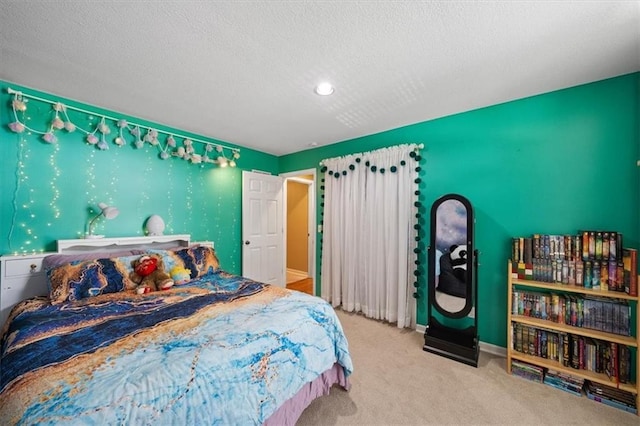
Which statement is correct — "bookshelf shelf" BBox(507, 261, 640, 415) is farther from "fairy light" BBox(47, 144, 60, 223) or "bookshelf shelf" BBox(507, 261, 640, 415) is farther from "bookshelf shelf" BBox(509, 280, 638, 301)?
"fairy light" BBox(47, 144, 60, 223)

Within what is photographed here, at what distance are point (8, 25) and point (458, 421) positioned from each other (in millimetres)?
3714

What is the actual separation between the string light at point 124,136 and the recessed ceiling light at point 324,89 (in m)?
1.94

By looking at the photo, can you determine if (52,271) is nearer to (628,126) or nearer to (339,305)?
(339,305)

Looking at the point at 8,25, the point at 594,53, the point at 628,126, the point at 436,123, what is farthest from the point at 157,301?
the point at 628,126

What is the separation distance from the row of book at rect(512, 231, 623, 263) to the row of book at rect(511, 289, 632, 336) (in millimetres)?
313

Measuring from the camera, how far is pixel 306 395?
1.59 meters

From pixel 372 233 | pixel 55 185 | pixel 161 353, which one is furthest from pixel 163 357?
pixel 372 233

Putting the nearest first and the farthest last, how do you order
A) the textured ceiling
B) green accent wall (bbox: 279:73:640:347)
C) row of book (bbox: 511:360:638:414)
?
the textured ceiling → row of book (bbox: 511:360:638:414) → green accent wall (bbox: 279:73:640:347)

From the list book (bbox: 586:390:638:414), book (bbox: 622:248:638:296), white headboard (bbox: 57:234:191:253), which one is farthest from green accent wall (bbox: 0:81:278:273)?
book (bbox: 622:248:638:296)

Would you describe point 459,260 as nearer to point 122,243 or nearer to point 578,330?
point 578,330

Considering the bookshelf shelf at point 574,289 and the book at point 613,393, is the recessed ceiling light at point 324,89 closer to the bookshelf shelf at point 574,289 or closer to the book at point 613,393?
the bookshelf shelf at point 574,289

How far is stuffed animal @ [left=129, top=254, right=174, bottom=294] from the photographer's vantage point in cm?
216

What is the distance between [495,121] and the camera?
2471mm

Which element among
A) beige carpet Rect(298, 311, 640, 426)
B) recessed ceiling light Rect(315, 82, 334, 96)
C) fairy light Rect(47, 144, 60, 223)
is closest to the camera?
beige carpet Rect(298, 311, 640, 426)
